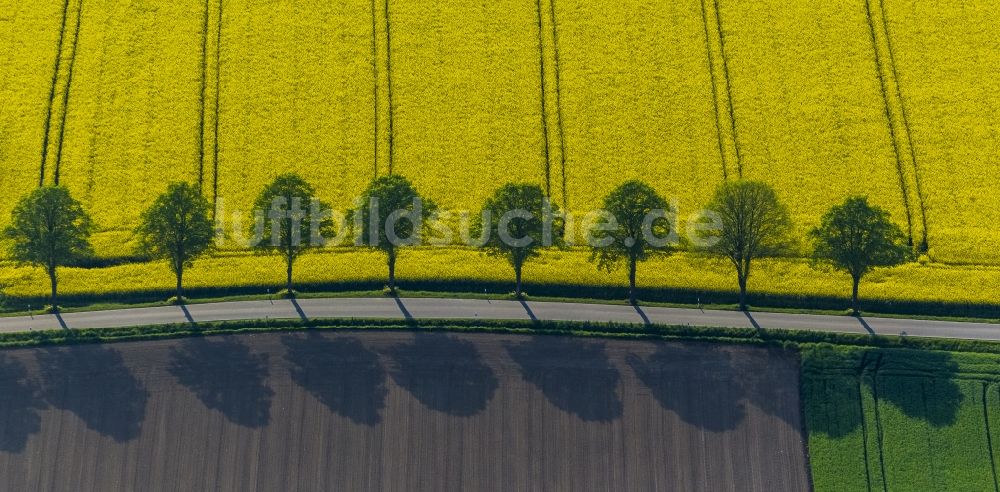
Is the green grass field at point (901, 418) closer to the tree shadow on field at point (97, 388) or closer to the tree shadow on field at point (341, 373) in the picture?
the tree shadow on field at point (341, 373)

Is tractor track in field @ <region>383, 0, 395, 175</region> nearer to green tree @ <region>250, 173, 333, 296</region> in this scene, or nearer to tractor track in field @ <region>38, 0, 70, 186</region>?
green tree @ <region>250, 173, 333, 296</region>

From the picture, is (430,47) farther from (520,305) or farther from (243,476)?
(243,476)

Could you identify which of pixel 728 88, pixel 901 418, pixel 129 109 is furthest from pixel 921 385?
Result: pixel 129 109

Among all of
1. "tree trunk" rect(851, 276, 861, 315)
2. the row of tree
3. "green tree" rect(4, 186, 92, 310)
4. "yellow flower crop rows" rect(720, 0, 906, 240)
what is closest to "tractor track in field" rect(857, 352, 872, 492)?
"tree trunk" rect(851, 276, 861, 315)

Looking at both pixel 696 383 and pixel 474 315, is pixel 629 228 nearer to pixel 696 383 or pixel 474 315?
pixel 696 383

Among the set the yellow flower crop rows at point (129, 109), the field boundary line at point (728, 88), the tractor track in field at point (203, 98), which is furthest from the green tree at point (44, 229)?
the field boundary line at point (728, 88)
